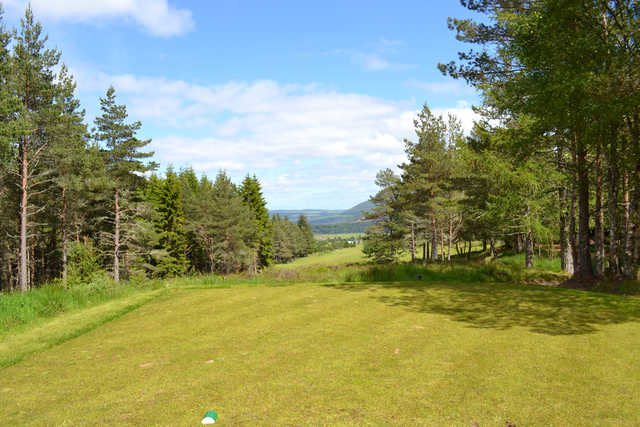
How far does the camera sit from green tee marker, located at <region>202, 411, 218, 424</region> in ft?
11.2

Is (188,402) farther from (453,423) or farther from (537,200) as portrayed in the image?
(537,200)

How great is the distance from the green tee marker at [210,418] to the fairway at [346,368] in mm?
71

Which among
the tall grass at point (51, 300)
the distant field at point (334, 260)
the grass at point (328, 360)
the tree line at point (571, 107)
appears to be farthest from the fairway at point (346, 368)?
the distant field at point (334, 260)

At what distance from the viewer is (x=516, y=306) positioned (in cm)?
841

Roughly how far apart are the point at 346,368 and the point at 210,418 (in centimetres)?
193

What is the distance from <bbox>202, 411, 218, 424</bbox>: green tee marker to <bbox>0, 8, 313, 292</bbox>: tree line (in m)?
13.3

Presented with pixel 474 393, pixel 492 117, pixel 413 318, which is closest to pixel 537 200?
pixel 492 117

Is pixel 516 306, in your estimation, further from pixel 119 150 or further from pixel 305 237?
pixel 305 237

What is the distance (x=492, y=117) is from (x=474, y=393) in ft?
81.3

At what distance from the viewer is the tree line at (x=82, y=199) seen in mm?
23375

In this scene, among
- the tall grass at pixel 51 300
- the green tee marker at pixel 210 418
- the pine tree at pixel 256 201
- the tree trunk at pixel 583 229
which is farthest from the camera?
the pine tree at pixel 256 201

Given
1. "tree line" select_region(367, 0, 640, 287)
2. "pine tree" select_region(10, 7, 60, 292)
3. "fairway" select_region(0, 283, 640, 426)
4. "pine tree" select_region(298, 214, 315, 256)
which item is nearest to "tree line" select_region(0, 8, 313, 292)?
"pine tree" select_region(10, 7, 60, 292)

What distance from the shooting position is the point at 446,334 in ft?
20.4

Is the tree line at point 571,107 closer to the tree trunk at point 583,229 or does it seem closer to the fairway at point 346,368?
the tree trunk at point 583,229
